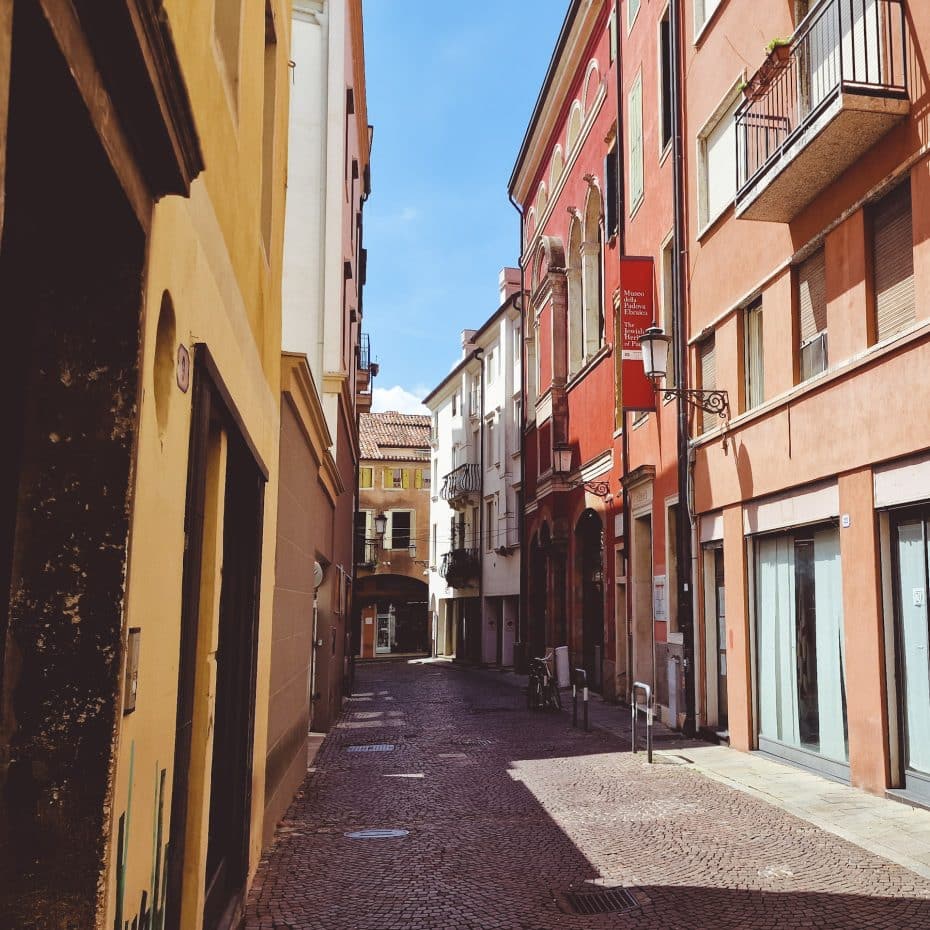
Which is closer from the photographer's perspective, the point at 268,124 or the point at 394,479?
the point at 268,124

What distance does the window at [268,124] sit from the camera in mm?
6719

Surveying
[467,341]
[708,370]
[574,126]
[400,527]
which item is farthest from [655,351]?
[400,527]

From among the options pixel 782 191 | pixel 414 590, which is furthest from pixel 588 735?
pixel 414 590

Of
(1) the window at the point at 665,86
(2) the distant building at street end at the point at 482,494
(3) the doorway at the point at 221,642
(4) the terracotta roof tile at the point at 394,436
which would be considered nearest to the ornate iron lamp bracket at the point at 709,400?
(1) the window at the point at 665,86

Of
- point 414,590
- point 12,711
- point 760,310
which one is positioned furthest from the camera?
point 414,590

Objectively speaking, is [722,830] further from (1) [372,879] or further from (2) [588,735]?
(2) [588,735]

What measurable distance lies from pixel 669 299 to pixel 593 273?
7587 millimetres

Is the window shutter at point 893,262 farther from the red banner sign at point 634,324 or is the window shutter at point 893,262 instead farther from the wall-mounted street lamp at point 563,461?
the wall-mounted street lamp at point 563,461

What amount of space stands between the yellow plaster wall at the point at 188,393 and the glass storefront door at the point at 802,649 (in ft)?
25.0

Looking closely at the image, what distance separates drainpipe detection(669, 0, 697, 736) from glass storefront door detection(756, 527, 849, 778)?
88.7 inches

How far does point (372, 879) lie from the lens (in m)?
6.97

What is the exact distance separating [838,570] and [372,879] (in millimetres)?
6610

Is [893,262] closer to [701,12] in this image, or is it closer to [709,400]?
[709,400]

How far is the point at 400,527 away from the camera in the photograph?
59000mm
